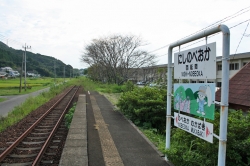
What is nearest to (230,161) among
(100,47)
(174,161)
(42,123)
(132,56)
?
(174,161)

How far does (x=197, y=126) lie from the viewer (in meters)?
3.79

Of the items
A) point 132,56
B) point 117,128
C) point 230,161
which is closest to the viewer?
point 230,161

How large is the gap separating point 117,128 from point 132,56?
25231mm

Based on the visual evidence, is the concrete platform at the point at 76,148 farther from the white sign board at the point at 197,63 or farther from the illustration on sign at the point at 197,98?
the white sign board at the point at 197,63

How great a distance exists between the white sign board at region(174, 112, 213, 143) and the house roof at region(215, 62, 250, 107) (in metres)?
3.43

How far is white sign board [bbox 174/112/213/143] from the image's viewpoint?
3.49 m

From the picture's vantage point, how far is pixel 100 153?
561 cm

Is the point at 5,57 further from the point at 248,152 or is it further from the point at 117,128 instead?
the point at 248,152

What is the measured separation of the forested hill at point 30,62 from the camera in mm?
67750

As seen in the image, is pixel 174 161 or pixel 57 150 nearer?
pixel 174 161

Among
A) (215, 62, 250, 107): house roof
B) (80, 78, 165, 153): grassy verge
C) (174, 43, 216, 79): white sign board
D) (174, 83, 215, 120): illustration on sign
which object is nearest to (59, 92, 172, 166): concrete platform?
(80, 78, 165, 153): grassy verge

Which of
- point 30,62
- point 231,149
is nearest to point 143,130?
point 231,149

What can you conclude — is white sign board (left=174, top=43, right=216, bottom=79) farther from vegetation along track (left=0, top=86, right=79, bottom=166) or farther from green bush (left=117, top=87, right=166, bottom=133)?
green bush (left=117, top=87, right=166, bottom=133)

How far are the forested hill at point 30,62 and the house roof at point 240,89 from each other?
2661 inches
